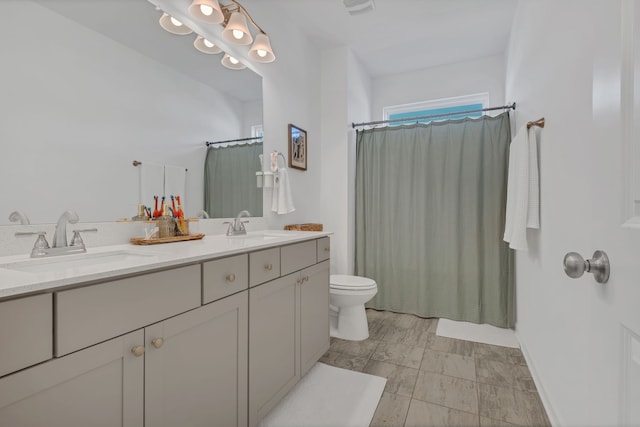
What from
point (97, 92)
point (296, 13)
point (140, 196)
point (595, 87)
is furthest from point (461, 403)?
point (296, 13)

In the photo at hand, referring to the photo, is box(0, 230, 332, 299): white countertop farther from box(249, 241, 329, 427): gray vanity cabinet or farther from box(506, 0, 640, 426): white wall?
box(506, 0, 640, 426): white wall

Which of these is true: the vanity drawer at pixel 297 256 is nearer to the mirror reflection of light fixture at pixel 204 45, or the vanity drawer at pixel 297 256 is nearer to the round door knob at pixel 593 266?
the round door knob at pixel 593 266

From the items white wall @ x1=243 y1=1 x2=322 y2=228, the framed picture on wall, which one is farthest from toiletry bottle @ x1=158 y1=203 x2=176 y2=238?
the framed picture on wall

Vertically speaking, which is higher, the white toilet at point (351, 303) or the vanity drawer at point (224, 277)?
the vanity drawer at point (224, 277)

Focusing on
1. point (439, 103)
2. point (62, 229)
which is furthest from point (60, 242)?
point (439, 103)

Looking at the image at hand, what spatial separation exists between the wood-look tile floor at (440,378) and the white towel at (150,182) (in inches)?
58.1

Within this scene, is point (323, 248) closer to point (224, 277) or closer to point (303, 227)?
point (303, 227)

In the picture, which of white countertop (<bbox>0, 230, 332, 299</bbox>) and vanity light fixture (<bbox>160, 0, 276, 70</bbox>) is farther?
vanity light fixture (<bbox>160, 0, 276, 70</bbox>)

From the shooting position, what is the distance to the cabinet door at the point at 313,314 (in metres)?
1.72

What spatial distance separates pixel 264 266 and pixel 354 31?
2340 mm

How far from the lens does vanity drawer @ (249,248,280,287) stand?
132cm

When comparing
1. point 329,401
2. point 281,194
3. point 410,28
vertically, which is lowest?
point 329,401

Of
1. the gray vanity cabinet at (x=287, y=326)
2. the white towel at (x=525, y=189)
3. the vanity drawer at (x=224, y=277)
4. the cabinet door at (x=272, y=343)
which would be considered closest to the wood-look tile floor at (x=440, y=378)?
the gray vanity cabinet at (x=287, y=326)

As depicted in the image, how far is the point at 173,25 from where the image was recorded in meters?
1.59
